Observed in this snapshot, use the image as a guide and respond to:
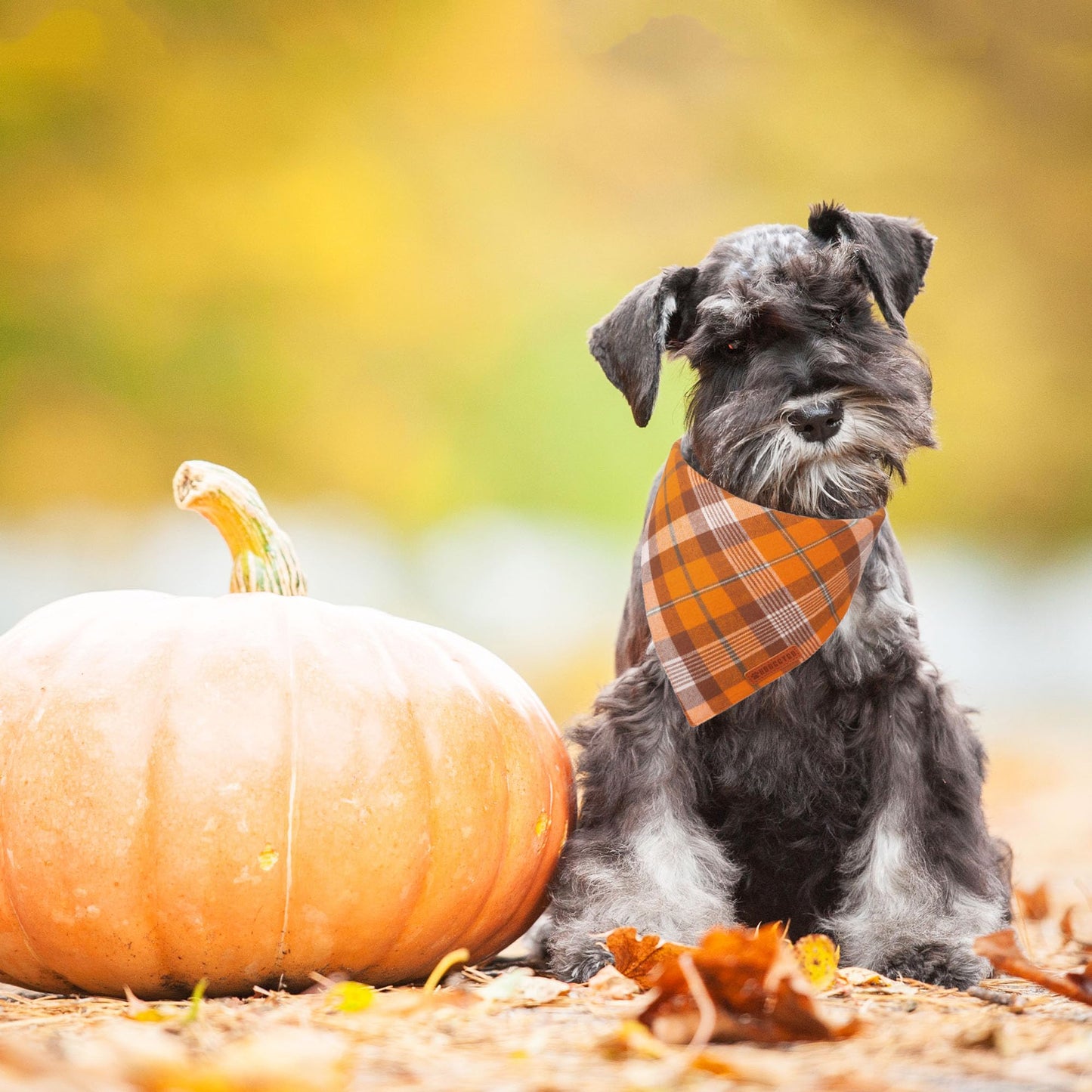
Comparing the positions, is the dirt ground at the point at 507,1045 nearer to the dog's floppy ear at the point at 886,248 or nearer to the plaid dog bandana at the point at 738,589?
the plaid dog bandana at the point at 738,589

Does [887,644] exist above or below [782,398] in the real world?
below

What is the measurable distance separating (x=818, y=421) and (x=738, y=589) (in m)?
0.54

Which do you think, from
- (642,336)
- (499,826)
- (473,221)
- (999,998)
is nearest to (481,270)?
(473,221)

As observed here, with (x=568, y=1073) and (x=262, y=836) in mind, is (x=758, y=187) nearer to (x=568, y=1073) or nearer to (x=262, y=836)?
(x=262, y=836)

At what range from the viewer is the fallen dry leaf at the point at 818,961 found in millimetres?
2615

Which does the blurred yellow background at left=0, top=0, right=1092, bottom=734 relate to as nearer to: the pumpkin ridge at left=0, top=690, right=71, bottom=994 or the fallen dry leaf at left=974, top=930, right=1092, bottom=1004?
the pumpkin ridge at left=0, top=690, right=71, bottom=994

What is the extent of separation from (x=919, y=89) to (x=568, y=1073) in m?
10.2

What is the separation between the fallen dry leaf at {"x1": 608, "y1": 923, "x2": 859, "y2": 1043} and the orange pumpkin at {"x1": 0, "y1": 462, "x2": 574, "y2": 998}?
0.98 m

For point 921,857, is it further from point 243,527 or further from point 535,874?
point 243,527

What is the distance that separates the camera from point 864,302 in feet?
11.5

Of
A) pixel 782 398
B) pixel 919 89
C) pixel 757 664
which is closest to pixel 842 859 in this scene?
pixel 757 664

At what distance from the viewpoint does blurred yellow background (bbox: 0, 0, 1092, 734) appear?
928 cm

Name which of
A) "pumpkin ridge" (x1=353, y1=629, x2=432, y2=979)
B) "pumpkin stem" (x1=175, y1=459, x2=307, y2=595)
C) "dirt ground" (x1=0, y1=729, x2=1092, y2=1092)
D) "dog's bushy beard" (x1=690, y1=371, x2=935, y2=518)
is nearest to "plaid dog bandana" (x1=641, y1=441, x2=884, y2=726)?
"dog's bushy beard" (x1=690, y1=371, x2=935, y2=518)

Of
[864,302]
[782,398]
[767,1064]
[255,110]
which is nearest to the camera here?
[767,1064]
